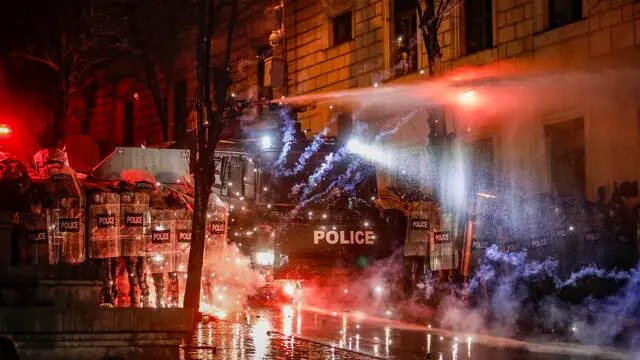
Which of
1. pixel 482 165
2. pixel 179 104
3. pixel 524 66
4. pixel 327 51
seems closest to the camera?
pixel 524 66

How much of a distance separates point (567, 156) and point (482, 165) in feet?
9.03

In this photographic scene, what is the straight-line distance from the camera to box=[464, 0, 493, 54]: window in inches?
925

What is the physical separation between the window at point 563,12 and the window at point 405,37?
490cm

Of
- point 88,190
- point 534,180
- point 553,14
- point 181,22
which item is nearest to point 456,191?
point 534,180

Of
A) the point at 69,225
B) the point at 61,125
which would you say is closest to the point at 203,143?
the point at 69,225

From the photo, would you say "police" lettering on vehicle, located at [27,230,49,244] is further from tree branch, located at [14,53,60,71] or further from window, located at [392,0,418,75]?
tree branch, located at [14,53,60,71]

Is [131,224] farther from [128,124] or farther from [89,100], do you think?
[89,100]

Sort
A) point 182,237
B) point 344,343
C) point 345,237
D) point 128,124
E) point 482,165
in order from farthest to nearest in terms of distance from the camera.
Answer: point 128,124, point 482,165, point 345,237, point 182,237, point 344,343

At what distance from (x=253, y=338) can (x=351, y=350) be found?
170 centimetres

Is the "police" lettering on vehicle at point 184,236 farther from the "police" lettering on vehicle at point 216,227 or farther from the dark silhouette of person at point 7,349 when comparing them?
the dark silhouette of person at point 7,349

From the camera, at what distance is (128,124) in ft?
135

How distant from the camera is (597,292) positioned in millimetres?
15578

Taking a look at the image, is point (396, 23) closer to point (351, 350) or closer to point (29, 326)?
point (351, 350)

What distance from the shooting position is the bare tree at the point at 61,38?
100 ft
